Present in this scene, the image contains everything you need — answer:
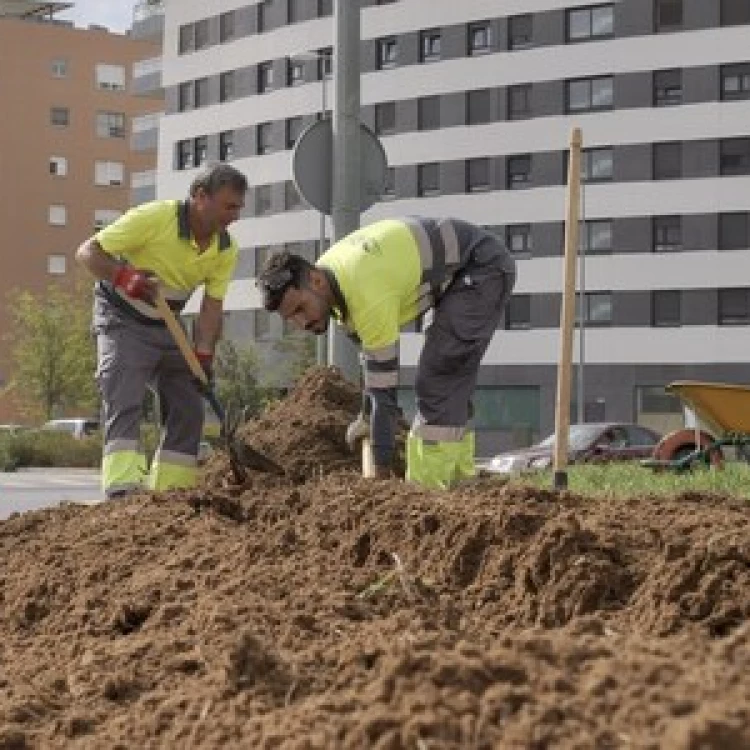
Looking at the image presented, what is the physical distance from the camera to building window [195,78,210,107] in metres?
68.9

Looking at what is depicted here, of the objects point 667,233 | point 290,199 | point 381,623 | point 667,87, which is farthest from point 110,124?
point 381,623

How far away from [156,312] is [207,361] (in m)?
0.48

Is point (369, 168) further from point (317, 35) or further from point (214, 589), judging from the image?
point (317, 35)

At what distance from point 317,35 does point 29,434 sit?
27.7 m

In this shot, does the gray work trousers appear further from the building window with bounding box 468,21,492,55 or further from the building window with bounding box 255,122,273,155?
Answer: the building window with bounding box 255,122,273,155

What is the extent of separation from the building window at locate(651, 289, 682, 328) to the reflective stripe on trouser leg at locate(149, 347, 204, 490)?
4702 cm

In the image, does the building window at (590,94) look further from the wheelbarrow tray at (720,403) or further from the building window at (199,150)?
the wheelbarrow tray at (720,403)

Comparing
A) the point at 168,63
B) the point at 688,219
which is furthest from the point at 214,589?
the point at 168,63

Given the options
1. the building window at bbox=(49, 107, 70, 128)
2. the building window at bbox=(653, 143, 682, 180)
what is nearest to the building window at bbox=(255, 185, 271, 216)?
the building window at bbox=(653, 143, 682, 180)

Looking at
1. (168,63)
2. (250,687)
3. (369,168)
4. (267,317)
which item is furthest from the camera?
(168,63)

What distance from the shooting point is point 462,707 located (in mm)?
2744

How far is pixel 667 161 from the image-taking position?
5594 cm

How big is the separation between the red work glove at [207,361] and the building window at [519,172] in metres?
49.3

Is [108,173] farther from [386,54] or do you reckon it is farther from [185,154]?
[386,54]
